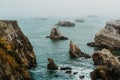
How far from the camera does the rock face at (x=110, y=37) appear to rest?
378 ft

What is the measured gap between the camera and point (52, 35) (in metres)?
146

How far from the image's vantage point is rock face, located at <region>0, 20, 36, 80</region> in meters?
61.1

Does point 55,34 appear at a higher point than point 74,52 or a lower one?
lower

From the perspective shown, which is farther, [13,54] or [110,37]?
[110,37]

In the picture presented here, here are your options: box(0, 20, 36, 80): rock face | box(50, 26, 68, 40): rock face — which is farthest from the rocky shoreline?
box(50, 26, 68, 40): rock face

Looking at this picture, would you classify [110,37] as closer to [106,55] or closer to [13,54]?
[106,55]

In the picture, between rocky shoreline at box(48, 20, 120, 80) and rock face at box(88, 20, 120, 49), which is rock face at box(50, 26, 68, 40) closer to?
rocky shoreline at box(48, 20, 120, 80)

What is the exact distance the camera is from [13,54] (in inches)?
2781

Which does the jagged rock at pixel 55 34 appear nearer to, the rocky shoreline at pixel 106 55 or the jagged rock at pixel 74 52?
the rocky shoreline at pixel 106 55

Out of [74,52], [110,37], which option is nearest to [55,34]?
[110,37]

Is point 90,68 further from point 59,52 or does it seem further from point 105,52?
point 59,52

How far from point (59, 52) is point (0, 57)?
5017 centimetres

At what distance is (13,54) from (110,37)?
5526 centimetres

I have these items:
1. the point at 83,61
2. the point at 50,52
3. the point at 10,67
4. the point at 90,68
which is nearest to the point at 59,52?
the point at 50,52
